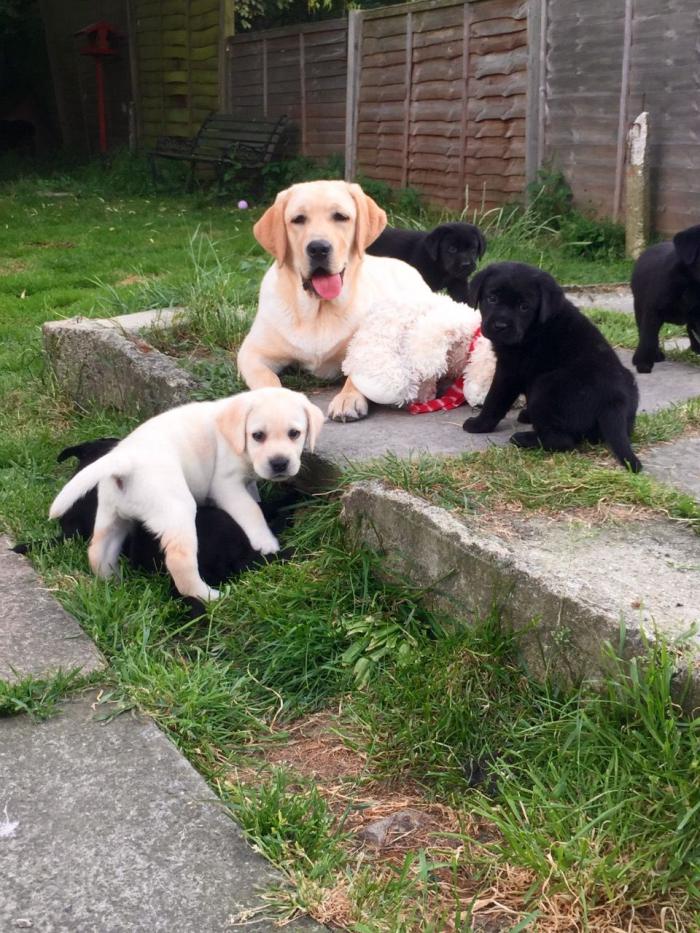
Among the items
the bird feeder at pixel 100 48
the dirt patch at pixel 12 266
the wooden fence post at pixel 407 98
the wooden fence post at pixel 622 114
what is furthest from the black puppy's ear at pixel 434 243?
the bird feeder at pixel 100 48

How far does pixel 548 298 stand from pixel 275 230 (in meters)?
1.50

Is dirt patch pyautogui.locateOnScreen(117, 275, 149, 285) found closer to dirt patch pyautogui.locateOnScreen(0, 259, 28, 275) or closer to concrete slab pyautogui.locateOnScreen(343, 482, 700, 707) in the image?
dirt patch pyautogui.locateOnScreen(0, 259, 28, 275)

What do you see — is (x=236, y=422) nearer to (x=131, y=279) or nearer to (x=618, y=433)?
(x=618, y=433)

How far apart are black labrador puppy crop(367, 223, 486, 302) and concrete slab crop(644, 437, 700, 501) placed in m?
2.57

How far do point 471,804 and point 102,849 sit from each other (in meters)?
0.88

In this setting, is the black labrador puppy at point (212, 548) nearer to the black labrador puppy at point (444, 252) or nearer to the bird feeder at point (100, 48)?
the black labrador puppy at point (444, 252)

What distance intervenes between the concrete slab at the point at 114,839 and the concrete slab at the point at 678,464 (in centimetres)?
196

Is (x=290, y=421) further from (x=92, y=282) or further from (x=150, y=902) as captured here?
(x=92, y=282)

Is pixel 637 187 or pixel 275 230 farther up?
pixel 637 187

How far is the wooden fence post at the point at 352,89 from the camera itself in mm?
13547

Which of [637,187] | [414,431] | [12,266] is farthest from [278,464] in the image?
[12,266]

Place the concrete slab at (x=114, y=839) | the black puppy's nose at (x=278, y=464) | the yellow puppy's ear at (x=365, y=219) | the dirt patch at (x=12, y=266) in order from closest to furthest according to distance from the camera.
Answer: the concrete slab at (x=114, y=839) → the black puppy's nose at (x=278, y=464) → the yellow puppy's ear at (x=365, y=219) → the dirt patch at (x=12, y=266)

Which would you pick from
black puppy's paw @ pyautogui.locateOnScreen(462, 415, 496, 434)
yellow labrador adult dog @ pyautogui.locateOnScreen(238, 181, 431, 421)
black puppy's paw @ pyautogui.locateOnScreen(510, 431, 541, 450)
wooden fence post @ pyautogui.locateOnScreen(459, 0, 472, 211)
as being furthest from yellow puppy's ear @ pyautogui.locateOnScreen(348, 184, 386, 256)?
wooden fence post @ pyautogui.locateOnScreen(459, 0, 472, 211)

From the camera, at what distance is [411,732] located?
280 centimetres
